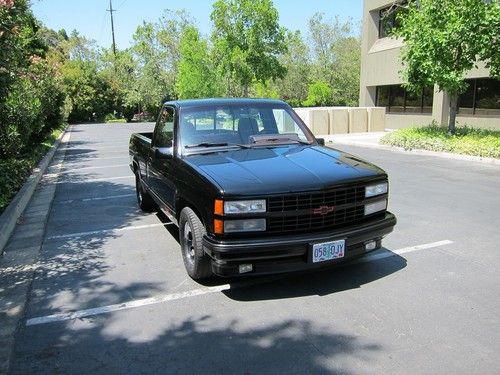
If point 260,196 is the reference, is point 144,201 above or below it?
below

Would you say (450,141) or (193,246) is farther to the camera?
(450,141)

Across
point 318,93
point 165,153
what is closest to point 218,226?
point 165,153

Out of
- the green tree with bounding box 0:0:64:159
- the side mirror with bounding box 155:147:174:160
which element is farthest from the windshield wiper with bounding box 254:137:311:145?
the green tree with bounding box 0:0:64:159

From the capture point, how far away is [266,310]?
13.4 feet

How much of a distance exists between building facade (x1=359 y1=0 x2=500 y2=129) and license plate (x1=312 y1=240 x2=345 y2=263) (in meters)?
18.1

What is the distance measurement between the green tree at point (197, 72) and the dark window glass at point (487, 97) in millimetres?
19183

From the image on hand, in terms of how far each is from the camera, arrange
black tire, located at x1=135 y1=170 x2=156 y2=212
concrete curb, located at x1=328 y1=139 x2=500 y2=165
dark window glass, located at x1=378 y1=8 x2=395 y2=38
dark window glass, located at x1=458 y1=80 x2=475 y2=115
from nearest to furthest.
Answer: black tire, located at x1=135 y1=170 x2=156 y2=212, concrete curb, located at x1=328 y1=139 x2=500 y2=165, dark window glass, located at x1=458 y1=80 x2=475 y2=115, dark window glass, located at x1=378 y1=8 x2=395 y2=38

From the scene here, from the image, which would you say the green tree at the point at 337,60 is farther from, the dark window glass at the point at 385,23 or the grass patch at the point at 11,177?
the grass patch at the point at 11,177

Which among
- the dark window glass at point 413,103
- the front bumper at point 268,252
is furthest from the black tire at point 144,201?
the dark window glass at point 413,103

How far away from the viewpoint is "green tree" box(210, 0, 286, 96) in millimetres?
27719

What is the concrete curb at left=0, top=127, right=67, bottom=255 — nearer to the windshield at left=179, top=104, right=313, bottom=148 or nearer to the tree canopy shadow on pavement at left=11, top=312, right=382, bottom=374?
the tree canopy shadow on pavement at left=11, top=312, right=382, bottom=374

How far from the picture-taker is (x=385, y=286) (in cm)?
452

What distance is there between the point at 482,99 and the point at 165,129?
18.4 meters

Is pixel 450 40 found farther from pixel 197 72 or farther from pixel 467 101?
pixel 197 72
